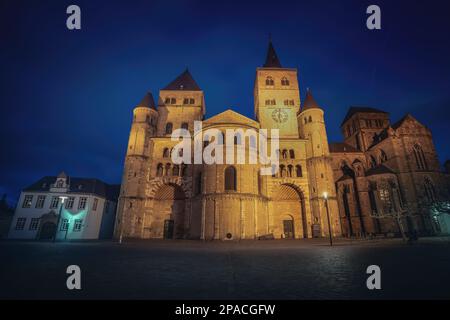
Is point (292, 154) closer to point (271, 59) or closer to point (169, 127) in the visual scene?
point (169, 127)

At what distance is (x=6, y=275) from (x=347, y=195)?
39.3 meters

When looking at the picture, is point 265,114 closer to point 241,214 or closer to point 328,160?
point 328,160

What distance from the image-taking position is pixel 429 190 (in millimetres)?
30688

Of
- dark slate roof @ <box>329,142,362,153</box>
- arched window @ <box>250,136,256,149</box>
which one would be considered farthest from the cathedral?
dark slate roof @ <box>329,142,362,153</box>

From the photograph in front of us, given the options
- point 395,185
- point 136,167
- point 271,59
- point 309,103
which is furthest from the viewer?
point 271,59

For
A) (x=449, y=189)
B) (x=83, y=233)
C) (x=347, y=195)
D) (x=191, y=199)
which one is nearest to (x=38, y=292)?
(x=191, y=199)

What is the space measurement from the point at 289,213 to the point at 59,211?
35.8 meters

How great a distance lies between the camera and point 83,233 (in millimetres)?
31391

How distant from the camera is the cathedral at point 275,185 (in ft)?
82.5

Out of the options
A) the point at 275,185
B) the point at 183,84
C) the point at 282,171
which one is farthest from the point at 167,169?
the point at 183,84

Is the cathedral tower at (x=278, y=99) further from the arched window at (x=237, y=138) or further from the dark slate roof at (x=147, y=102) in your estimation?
the dark slate roof at (x=147, y=102)

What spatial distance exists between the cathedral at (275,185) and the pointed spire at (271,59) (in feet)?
41.9

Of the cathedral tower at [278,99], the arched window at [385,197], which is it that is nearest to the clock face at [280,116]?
the cathedral tower at [278,99]

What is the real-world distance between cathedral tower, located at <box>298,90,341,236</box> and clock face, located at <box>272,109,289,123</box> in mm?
2785
